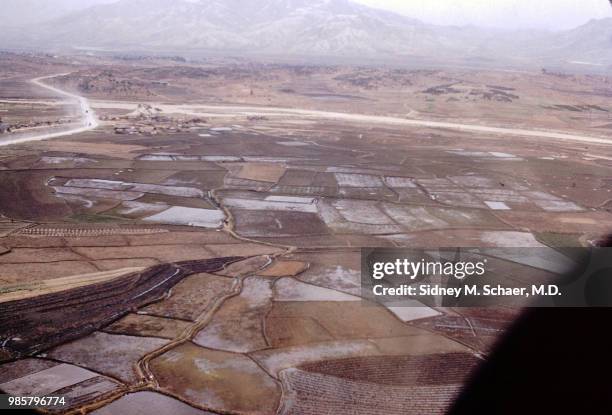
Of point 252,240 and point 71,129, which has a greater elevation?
point 71,129

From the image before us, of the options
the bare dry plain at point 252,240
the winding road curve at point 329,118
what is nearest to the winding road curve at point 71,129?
the winding road curve at point 329,118

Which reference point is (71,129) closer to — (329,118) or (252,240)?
(329,118)

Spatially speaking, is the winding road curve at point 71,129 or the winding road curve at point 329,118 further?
the winding road curve at point 329,118

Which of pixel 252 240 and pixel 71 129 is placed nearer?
pixel 252 240

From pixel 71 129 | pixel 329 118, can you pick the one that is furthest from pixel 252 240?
pixel 329 118

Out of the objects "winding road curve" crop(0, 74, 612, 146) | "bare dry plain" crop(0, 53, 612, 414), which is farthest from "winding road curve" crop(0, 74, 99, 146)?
"bare dry plain" crop(0, 53, 612, 414)

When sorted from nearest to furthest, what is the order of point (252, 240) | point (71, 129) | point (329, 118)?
point (252, 240), point (71, 129), point (329, 118)

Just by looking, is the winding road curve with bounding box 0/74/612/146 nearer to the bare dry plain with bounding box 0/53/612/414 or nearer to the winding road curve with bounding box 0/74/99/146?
the winding road curve with bounding box 0/74/99/146

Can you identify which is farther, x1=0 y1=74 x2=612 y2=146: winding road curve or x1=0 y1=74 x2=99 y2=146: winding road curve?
x1=0 y1=74 x2=612 y2=146: winding road curve

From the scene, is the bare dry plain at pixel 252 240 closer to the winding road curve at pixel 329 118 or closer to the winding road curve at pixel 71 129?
the winding road curve at pixel 71 129
